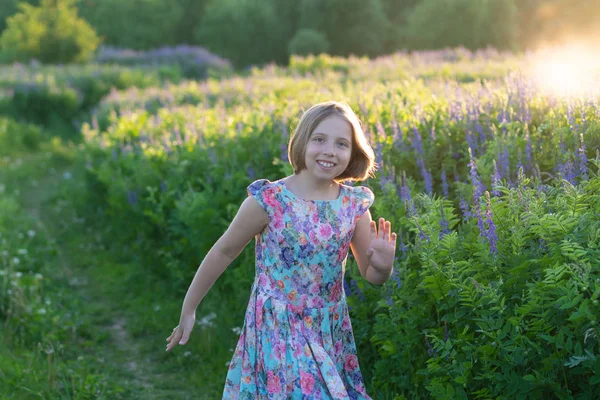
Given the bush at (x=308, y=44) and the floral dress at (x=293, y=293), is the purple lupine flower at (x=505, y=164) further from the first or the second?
the bush at (x=308, y=44)

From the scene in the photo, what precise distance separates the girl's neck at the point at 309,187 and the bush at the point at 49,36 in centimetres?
2841

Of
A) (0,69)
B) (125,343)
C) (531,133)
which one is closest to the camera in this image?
(531,133)

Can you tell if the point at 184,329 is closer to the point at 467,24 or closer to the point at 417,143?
the point at 417,143

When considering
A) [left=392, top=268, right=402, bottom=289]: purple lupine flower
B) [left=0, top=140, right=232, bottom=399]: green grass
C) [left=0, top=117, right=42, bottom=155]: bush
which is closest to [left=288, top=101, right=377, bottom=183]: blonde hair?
[left=392, top=268, right=402, bottom=289]: purple lupine flower

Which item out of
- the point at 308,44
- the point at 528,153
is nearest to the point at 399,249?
the point at 528,153

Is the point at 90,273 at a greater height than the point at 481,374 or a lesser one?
greater

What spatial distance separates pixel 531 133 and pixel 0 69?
24.7 metres

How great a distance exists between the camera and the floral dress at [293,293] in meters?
3.10

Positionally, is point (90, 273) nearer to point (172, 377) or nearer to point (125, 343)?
point (125, 343)

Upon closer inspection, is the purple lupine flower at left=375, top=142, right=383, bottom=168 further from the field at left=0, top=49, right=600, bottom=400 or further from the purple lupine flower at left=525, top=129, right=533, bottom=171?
the purple lupine flower at left=525, top=129, right=533, bottom=171

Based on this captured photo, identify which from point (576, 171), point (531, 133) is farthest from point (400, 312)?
point (531, 133)

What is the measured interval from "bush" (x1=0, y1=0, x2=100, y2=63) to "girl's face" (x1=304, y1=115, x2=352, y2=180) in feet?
93.4

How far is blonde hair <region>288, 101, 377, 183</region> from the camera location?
3174 mm

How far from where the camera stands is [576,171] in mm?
3840
